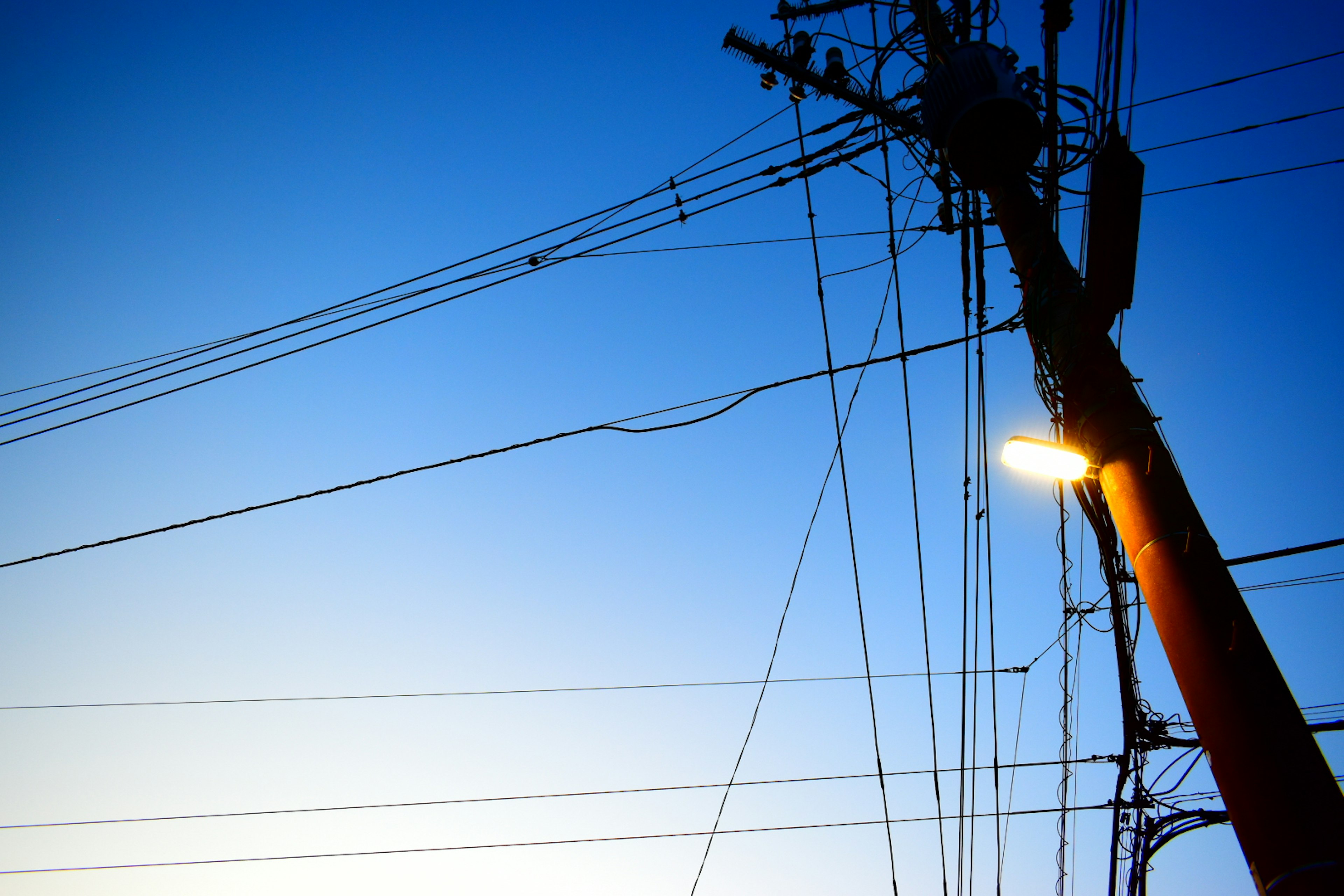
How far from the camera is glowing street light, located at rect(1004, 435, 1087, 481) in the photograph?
9.46 ft

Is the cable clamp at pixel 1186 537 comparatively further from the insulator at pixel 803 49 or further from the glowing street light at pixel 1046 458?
the insulator at pixel 803 49

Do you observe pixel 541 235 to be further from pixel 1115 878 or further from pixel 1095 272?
pixel 1115 878

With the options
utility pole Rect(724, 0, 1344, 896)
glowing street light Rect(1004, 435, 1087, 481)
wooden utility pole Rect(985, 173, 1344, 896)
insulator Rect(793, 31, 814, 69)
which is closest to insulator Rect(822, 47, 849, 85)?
insulator Rect(793, 31, 814, 69)

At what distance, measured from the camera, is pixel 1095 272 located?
2.87 metres

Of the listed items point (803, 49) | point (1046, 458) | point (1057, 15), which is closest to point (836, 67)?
point (803, 49)

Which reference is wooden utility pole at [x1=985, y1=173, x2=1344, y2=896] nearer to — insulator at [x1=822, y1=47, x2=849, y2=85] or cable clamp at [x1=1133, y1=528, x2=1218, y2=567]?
cable clamp at [x1=1133, y1=528, x2=1218, y2=567]

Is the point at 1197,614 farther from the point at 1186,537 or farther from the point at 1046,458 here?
the point at 1046,458

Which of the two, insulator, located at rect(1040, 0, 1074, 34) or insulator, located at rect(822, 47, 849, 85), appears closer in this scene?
insulator, located at rect(1040, 0, 1074, 34)

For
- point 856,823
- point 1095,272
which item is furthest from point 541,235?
point 856,823

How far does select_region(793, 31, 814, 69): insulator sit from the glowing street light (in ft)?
12.5

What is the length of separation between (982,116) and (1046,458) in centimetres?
172

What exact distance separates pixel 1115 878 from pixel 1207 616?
341 inches

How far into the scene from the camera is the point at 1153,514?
2459 mm

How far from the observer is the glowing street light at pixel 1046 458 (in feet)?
9.46
